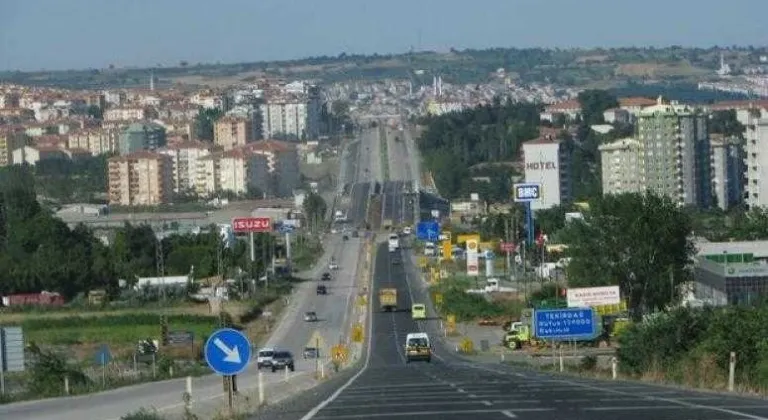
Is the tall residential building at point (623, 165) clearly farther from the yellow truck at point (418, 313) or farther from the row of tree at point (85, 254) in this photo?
the yellow truck at point (418, 313)

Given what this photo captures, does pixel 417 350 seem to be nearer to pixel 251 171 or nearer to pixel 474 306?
pixel 474 306

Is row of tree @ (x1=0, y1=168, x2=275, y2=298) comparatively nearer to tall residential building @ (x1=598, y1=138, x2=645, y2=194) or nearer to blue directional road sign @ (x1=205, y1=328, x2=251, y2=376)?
tall residential building @ (x1=598, y1=138, x2=645, y2=194)

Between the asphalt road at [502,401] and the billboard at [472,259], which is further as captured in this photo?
the billboard at [472,259]

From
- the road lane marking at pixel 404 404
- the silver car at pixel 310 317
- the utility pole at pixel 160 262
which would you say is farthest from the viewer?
the utility pole at pixel 160 262

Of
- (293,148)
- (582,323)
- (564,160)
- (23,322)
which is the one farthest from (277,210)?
(582,323)

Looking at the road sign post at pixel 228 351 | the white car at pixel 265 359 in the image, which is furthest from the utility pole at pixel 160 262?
the road sign post at pixel 228 351

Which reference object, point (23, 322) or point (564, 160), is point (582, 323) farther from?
point (564, 160)

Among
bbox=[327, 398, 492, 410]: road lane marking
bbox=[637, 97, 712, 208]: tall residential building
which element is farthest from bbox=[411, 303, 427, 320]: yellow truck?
Answer: bbox=[637, 97, 712, 208]: tall residential building
